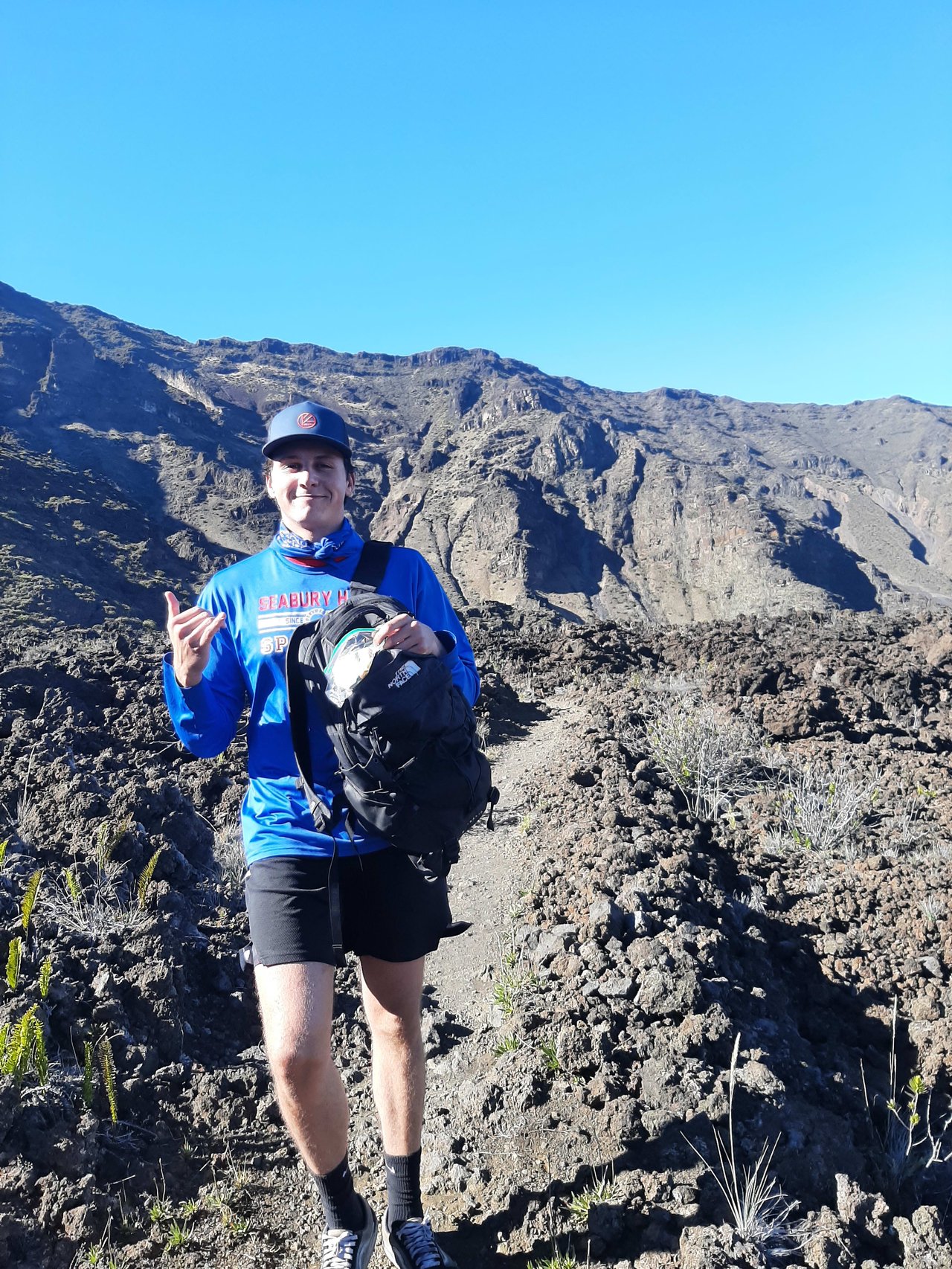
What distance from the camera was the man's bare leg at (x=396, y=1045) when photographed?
182cm

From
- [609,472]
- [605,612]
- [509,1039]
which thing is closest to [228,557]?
[605,612]

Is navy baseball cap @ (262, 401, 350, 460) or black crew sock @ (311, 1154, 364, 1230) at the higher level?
navy baseball cap @ (262, 401, 350, 460)

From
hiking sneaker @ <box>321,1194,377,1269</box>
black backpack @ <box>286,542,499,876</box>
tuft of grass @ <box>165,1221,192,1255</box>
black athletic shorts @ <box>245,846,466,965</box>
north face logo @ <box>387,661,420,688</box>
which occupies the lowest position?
tuft of grass @ <box>165,1221,192,1255</box>

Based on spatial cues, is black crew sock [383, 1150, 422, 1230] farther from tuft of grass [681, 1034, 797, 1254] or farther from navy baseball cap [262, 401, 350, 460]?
navy baseball cap [262, 401, 350, 460]

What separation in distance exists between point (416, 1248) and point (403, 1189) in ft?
0.38

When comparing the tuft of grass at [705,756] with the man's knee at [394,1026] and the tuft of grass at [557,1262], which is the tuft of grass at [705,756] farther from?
the man's knee at [394,1026]

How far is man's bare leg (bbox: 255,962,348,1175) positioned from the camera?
1.61 m

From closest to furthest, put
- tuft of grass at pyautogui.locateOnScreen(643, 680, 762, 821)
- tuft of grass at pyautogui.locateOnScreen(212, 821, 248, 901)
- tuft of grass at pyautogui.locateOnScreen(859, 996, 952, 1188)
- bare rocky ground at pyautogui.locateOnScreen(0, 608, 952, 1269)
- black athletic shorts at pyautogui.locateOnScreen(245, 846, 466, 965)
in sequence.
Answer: black athletic shorts at pyautogui.locateOnScreen(245, 846, 466, 965), bare rocky ground at pyautogui.locateOnScreen(0, 608, 952, 1269), tuft of grass at pyautogui.locateOnScreen(859, 996, 952, 1188), tuft of grass at pyautogui.locateOnScreen(212, 821, 248, 901), tuft of grass at pyautogui.locateOnScreen(643, 680, 762, 821)

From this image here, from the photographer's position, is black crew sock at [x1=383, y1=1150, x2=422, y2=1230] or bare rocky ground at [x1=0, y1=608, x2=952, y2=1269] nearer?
black crew sock at [x1=383, y1=1150, x2=422, y2=1230]

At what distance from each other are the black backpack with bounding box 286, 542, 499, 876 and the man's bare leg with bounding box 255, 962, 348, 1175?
310 mm

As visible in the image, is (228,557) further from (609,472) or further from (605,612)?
(609,472)

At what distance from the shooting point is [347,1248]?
177cm

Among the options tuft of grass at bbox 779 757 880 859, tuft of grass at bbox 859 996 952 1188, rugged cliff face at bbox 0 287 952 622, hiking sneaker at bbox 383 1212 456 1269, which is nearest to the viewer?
hiking sneaker at bbox 383 1212 456 1269

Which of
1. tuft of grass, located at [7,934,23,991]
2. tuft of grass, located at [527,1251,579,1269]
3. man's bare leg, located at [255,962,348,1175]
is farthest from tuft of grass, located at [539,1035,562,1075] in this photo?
tuft of grass, located at [7,934,23,991]
